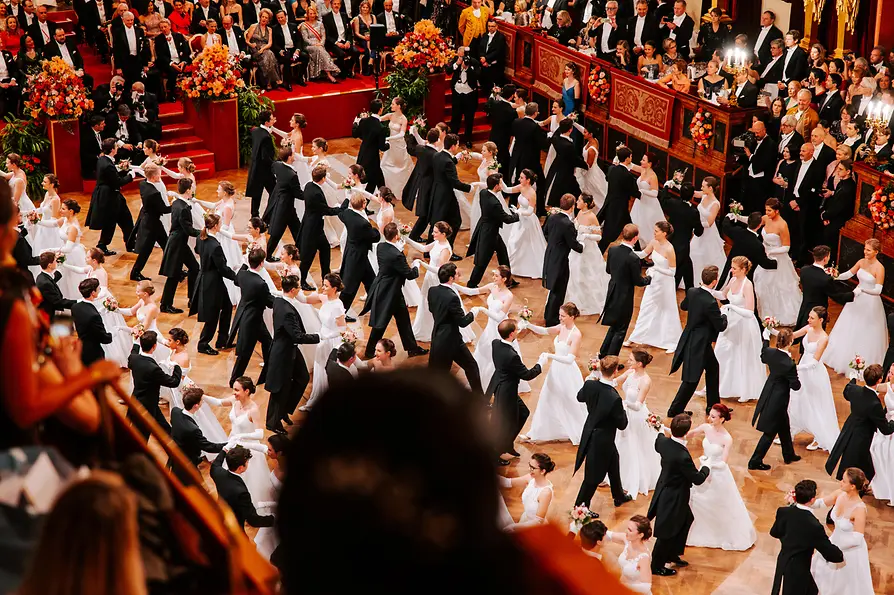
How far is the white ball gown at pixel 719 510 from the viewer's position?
888cm

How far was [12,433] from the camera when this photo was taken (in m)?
2.04

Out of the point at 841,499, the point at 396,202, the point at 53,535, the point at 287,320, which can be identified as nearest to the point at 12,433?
the point at 53,535

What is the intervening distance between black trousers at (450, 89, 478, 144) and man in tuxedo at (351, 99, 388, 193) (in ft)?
6.22

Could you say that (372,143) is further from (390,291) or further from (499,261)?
(390,291)

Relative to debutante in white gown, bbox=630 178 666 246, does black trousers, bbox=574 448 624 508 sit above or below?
below

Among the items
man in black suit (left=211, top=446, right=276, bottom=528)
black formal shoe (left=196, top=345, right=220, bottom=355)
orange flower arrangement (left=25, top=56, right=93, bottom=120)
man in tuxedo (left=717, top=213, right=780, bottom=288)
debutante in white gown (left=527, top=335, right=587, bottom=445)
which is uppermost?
orange flower arrangement (left=25, top=56, right=93, bottom=120)

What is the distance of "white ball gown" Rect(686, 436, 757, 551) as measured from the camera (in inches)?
349

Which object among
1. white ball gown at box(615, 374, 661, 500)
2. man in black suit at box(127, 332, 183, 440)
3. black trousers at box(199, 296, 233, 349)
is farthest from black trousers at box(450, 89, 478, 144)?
man in black suit at box(127, 332, 183, 440)

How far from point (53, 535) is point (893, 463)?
29.5ft

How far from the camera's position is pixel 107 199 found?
13.4m

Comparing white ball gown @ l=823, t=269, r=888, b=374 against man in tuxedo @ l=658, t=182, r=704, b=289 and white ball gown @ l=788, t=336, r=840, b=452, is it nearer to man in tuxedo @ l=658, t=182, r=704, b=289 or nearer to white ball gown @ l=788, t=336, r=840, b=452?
white ball gown @ l=788, t=336, r=840, b=452

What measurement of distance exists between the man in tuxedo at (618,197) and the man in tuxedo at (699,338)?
120 inches

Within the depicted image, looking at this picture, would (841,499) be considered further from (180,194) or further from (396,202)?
(396,202)

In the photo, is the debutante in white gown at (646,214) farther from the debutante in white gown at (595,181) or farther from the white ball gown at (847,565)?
the white ball gown at (847,565)
